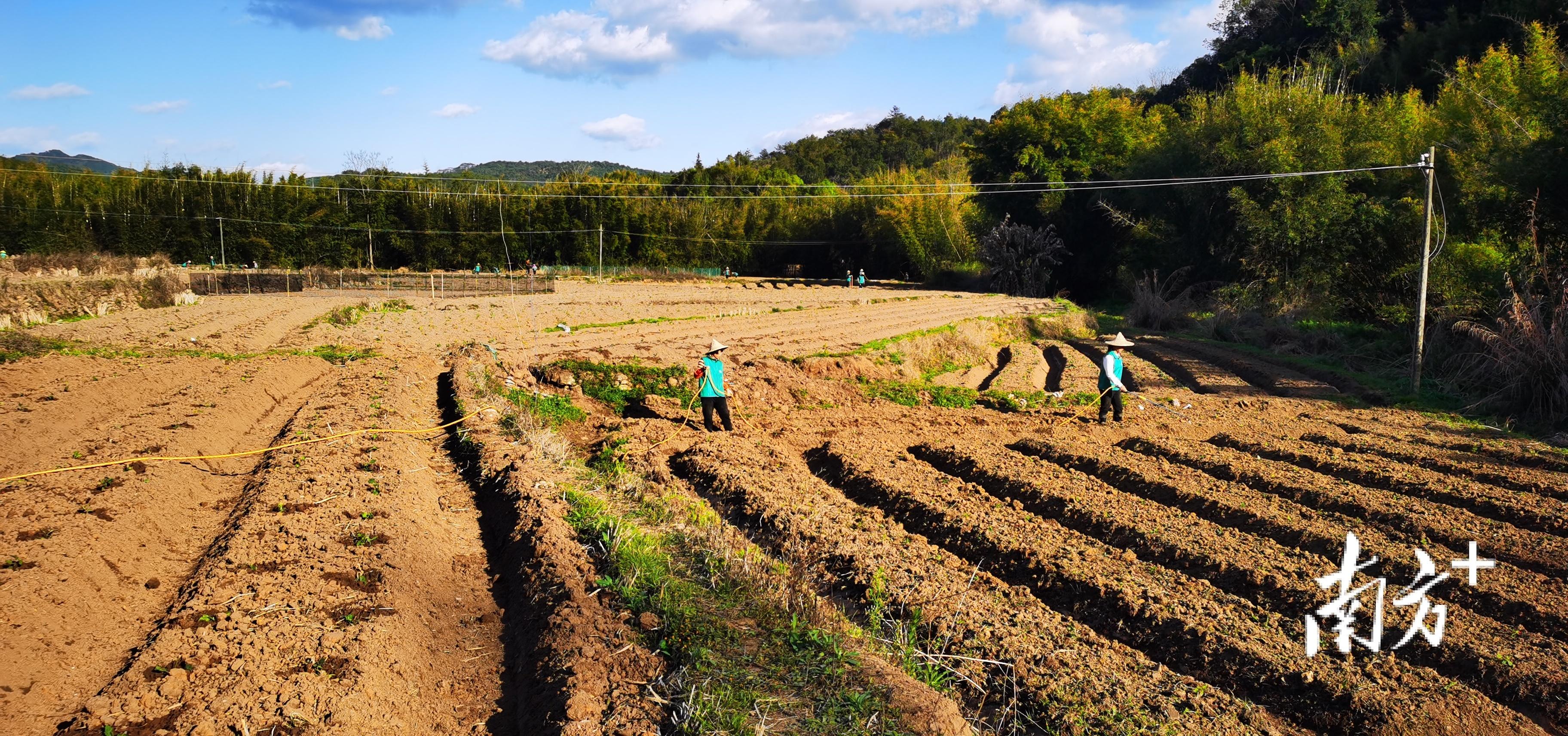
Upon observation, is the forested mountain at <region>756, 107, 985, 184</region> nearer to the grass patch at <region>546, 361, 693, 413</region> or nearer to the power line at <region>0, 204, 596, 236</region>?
the power line at <region>0, 204, 596, 236</region>

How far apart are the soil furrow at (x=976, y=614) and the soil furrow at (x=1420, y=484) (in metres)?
5.01

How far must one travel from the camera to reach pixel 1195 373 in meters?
19.3

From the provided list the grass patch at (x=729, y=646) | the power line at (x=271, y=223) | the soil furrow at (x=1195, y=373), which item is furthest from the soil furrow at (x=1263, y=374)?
the power line at (x=271, y=223)

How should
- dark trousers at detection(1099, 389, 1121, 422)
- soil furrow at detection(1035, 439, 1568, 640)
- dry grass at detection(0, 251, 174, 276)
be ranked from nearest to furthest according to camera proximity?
soil furrow at detection(1035, 439, 1568, 640), dark trousers at detection(1099, 389, 1121, 422), dry grass at detection(0, 251, 174, 276)

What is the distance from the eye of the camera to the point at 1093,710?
16.8ft

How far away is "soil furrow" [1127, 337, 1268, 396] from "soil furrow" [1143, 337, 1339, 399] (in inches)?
7.7

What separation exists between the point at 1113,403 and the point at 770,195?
52695mm

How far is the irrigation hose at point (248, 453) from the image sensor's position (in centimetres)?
869

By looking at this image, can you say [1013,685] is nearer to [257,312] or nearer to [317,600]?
[317,600]

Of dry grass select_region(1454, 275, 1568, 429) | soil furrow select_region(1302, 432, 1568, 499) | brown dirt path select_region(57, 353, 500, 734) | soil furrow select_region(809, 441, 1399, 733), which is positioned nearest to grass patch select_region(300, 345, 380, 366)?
brown dirt path select_region(57, 353, 500, 734)

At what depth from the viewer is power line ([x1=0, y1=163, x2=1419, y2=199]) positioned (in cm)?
3147

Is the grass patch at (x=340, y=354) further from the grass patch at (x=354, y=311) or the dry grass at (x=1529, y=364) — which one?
the dry grass at (x=1529, y=364)

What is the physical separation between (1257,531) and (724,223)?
55.6 m

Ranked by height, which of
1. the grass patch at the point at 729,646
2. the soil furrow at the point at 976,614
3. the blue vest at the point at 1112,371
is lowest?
the soil furrow at the point at 976,614
